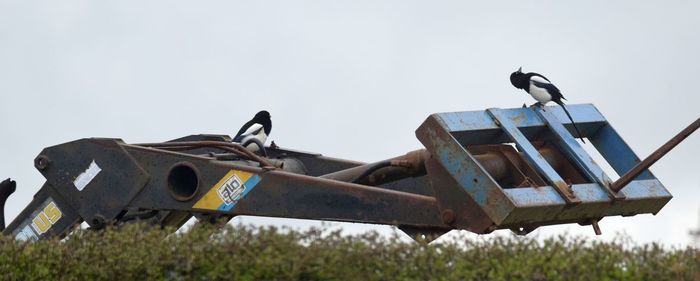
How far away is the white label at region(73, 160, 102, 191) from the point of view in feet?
40.4

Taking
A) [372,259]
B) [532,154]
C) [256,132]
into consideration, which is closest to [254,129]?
[256,132]

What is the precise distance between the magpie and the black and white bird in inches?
76.8

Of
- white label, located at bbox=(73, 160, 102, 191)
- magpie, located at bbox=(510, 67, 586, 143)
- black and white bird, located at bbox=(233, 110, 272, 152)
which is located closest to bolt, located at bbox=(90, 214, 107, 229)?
white label, located at bbox=(73, 160, 102, 191)

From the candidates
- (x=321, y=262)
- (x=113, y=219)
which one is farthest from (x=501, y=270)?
(x=113, y=219)

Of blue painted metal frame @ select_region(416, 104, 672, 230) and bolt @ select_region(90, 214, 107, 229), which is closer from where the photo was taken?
blue painted metal frame @ select_region(416, 104, 672, 230)

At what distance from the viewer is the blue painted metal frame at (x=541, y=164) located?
11289mm

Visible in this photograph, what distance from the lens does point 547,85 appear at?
41.7ft

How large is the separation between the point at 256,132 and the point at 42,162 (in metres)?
1.94

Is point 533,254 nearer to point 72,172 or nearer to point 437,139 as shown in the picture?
point 437,139

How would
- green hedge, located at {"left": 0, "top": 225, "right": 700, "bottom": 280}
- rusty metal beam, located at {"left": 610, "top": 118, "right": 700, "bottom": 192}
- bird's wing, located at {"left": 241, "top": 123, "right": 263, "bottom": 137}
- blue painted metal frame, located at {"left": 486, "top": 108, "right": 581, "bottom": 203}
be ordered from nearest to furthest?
green hedge, located at {"left": 0, "top": 225, "right": 700, "bottom": 280}, rusty metal beam, located at {"left": 610, "top": 118, "right": 700, "bottom": 192}, blue painted metal frame, located at {"left": 486, "top": 108, "right": 581, "bottom": 203}, bird's wing, located at {"left": 241, "top": 123, "right": 263, "bottom": 137}

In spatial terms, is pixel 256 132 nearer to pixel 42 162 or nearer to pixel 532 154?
pixel 42 162

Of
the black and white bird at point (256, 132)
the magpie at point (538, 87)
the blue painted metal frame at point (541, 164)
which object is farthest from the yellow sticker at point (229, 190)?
the magpie at point (538, 87)

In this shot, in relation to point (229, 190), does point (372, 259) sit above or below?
below

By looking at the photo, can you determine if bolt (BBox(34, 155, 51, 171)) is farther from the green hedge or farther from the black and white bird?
the green hedge
